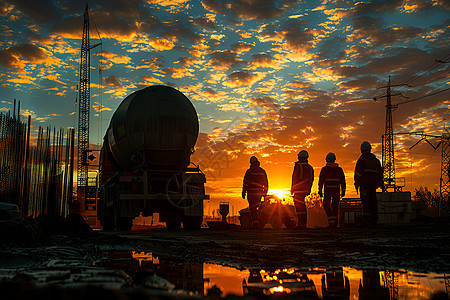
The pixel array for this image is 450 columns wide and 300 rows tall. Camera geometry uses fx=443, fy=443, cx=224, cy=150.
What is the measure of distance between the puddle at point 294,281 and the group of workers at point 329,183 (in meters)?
8.88

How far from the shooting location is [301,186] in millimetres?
14078

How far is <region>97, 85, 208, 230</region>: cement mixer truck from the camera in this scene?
47.0 ft

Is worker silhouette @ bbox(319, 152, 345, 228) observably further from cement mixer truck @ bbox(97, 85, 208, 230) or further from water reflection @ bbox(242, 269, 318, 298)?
water reflection @ bbox(242, 269, 318, 298)

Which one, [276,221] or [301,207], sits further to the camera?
[276,221]

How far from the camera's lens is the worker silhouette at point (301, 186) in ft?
46.0

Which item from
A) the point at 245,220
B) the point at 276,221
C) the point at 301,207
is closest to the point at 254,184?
the point at 301,207

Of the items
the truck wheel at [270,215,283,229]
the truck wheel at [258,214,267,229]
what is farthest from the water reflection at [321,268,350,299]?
the truck wheel at [270,215,283,229]

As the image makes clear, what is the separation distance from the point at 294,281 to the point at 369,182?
9.90 meters

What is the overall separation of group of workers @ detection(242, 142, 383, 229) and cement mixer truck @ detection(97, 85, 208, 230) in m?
1.79

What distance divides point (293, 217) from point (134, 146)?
22.3ft

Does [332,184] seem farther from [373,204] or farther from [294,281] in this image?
[294,281]

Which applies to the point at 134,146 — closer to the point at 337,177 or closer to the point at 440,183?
the point at 337,177

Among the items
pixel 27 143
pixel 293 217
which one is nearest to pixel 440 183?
pixel 293 217

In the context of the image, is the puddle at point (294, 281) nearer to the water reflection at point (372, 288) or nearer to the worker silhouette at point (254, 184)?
the water reflection at point (372, 288)
